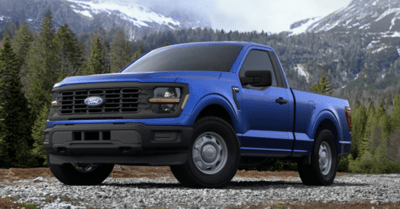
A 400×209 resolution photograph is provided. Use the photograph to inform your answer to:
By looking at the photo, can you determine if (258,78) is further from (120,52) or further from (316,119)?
(120,52)

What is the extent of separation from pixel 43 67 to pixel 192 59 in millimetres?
72610

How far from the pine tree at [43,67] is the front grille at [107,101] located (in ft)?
194

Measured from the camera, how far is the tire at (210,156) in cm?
680

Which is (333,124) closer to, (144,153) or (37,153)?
(144,153)

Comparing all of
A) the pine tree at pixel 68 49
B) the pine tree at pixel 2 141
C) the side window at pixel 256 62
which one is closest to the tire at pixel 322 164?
the side window at pixel 256 62

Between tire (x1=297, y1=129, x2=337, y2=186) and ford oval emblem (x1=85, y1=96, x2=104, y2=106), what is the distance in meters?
4.31

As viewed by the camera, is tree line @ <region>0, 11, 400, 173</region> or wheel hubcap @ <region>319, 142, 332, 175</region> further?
tree line @ <region>0, 11, 400, 173</region>

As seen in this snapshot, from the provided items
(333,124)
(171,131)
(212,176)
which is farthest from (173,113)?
(333,124)

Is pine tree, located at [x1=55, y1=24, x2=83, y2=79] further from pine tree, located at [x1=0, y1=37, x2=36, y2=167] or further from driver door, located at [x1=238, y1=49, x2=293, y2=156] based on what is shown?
driver door, located at [x1=238, y1=49, x2=293, y2=156]

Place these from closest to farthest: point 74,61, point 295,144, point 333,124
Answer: point 295,144 → point 333,124 → point 74,61

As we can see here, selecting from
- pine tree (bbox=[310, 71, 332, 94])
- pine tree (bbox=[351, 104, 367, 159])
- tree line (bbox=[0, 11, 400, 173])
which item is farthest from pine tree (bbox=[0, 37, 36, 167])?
pine tree (bbox=[351, 104, 367, 159])

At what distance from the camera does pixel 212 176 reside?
703cm

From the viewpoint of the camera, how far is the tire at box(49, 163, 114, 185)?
316 inches

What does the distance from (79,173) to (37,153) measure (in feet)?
172
